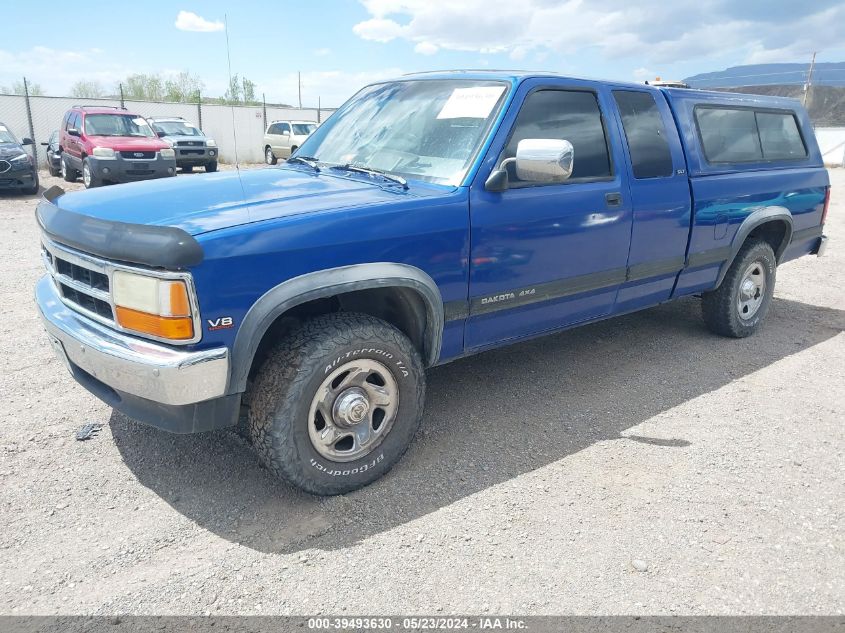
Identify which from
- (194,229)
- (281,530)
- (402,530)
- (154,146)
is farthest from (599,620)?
(154,146)

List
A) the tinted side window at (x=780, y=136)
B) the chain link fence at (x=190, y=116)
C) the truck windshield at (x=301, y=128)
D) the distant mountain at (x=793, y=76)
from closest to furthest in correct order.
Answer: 1. the tinted side window at (x=780, y=136)
2. the chain link fence at (x=190, y=116)
3. the truck windshield at (x=301, y=128)
4. the distant mountain at (x=793, y=76)

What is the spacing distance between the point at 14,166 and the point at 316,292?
13.1 m

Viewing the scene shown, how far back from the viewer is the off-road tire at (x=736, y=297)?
519 centimetres

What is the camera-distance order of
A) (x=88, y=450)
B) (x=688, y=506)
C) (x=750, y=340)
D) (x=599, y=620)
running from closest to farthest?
(x=599, y=620) < (x=688, y=506) < (x=88, y=450) < (x=750, y=340)

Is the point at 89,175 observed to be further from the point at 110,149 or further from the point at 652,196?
the point at 652,196

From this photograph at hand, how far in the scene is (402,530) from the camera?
278 cm

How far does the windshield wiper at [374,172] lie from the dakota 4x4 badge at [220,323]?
1.21 m

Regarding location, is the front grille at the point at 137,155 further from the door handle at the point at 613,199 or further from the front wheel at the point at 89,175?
the door handle at the point at 613,199

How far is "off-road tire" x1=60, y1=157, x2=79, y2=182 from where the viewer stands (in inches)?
586

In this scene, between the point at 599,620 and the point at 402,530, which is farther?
the point at 402,530

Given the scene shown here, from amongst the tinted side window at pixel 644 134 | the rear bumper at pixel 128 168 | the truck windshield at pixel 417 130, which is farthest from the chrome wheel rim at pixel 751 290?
the rear bumper at pixel 128 168

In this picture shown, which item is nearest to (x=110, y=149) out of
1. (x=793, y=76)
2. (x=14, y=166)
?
(x=14, y=166)

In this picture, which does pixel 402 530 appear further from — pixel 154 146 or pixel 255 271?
pixel 154 146

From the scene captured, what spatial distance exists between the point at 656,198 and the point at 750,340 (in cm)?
209
